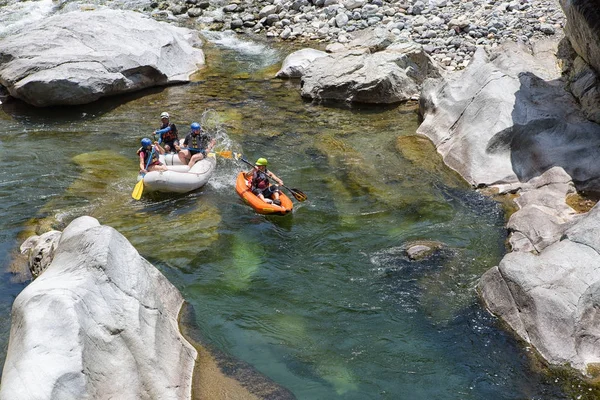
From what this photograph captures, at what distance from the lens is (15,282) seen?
9.19m

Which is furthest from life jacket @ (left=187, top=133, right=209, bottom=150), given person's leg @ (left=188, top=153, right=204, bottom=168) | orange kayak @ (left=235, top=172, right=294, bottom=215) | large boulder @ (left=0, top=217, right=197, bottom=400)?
large boulder @ (left=0, top=217, right=197, bottom=400)

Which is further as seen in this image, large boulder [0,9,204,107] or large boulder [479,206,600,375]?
large boulder [0,9,204,107]

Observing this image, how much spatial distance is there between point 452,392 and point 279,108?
10.5 metres

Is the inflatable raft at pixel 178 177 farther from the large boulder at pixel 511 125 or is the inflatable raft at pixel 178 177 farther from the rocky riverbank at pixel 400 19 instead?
the rocky riverbank at pixel 400 19

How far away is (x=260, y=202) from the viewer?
37.4 feet

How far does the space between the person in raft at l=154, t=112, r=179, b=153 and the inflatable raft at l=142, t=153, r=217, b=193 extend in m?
0.41

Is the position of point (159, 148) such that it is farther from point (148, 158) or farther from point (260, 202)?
point (260, 202)

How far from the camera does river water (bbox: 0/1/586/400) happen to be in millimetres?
7871

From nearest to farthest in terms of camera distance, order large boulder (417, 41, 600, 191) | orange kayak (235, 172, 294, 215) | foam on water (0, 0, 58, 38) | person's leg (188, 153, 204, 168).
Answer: orange kayak (235, 172, 294, 215), large boulder (417, 41, 600, 191), person's leg (188, 153, 204, 168), foam on water (0, 0, 58, 38)

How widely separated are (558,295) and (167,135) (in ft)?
27.8

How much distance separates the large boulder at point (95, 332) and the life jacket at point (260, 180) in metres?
4.05

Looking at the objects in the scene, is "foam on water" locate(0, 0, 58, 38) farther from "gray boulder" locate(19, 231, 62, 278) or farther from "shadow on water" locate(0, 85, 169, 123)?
"gray boulder" locate(19, 231, 62, 278)

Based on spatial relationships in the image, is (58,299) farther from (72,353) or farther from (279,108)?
(279,108)

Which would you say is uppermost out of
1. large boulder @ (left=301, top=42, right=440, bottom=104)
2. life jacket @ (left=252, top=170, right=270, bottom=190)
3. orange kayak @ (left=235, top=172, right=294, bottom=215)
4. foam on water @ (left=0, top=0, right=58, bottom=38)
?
large boulder @ (left=301, top=42, right=440, bottom=104)
